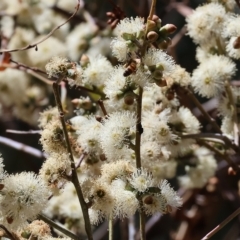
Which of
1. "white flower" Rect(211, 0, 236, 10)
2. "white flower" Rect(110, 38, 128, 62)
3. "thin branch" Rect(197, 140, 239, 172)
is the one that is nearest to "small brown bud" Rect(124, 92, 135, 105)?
"white flower" Rect(110, 38, 128, 62)

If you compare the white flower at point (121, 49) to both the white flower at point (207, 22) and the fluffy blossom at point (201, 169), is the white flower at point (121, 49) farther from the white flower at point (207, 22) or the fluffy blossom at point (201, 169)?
the fluffy blossom at point (201, 169)

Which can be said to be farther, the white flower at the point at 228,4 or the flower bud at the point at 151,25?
the white flower at the point at 228,4

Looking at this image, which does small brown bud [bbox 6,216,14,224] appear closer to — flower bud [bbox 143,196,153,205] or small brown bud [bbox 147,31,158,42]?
flower bud [bbox 143,196,153,205]

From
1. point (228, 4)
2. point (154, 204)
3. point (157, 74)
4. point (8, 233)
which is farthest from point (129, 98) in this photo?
point (228, 4)

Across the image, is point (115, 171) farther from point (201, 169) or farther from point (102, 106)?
point (201, 169)

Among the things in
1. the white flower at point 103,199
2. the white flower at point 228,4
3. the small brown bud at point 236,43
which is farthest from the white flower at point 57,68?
the white flower at point 228,4

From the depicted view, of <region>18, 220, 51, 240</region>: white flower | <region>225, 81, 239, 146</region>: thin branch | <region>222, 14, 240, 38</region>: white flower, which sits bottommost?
<region>18, 220, 51, 240</region>: white flower
